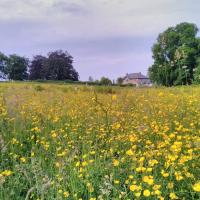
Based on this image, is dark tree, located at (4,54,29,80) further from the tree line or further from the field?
the field

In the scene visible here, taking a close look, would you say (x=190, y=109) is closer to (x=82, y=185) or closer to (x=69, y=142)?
(x=69, y=142)

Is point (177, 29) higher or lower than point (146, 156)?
higher

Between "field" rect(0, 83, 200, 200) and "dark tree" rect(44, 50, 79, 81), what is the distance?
207 ft

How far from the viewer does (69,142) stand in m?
4.30

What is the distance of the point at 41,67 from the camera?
241ft

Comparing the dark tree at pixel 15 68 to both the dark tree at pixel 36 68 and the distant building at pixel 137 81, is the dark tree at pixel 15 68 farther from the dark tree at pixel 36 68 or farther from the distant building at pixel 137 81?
the distant building at pixel 137 81

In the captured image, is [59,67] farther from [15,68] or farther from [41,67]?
[15,68]

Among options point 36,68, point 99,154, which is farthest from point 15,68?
point 99,154

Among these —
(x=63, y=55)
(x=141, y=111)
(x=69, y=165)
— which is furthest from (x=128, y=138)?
(x=63, y=55)

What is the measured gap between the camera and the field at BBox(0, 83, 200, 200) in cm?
304

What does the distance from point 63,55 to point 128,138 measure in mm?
68611

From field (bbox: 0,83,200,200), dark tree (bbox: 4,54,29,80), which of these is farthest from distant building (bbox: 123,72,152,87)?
dark tree (bbox: 4,54,29,80)

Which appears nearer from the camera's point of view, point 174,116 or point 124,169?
point 124,169

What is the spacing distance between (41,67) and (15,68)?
9209mm
